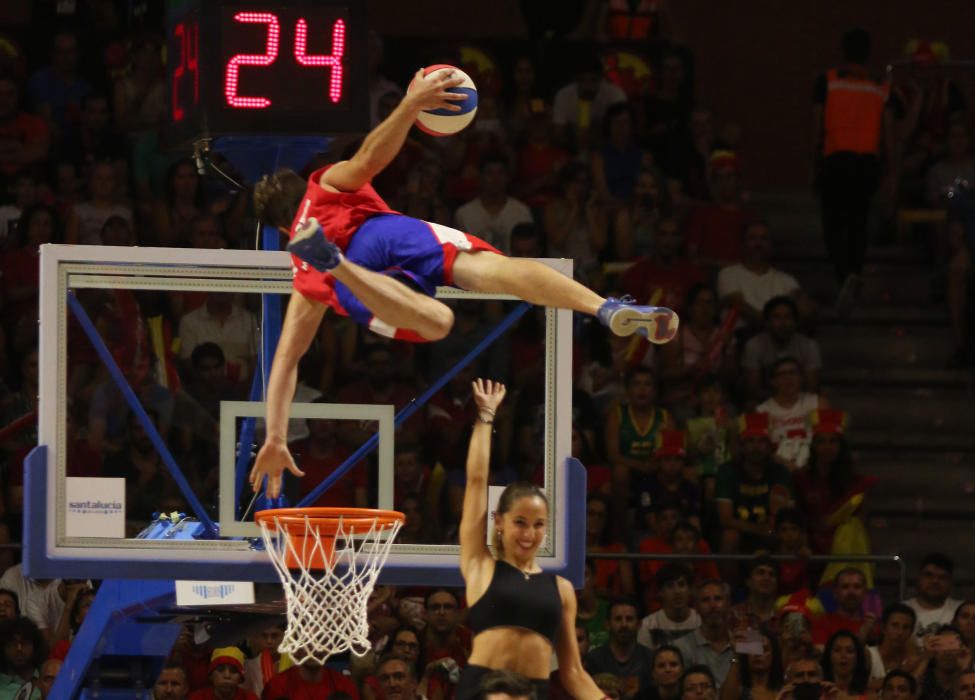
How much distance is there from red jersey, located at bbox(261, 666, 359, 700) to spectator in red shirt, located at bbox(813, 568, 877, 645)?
9.27 ft

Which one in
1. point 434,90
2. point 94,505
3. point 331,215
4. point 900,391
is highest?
point 434,90

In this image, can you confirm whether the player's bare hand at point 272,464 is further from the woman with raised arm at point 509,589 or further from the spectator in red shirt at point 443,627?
the spectator in red shirt at point 443,627

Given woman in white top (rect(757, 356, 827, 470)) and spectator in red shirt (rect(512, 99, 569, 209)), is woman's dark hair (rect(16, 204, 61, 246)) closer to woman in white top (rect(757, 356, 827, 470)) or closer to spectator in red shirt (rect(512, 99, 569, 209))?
spectator in red shirt (rect(512, 99, 569, 209))

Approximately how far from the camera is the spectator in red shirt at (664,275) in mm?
14148

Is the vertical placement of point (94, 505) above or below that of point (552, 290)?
below

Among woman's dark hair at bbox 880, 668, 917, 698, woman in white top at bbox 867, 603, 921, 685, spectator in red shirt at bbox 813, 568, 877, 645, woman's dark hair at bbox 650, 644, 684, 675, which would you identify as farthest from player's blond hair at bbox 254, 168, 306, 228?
spectator in red shirt at bbox 813, 568, 877, 645

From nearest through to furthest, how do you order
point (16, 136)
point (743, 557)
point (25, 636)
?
point (25, 636) < point (743, 557) < point (16, 136)

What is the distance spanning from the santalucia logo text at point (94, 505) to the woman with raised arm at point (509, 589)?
1.51 m

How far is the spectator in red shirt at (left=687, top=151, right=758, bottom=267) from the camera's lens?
14922mm

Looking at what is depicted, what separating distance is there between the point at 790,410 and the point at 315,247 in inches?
289

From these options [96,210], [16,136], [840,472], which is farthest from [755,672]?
[16,136]

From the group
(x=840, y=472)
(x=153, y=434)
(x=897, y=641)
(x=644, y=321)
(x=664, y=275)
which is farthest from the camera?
(x=664, y=275)

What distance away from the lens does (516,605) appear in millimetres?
8062

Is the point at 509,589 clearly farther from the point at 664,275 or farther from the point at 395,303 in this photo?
the point at 664,275
